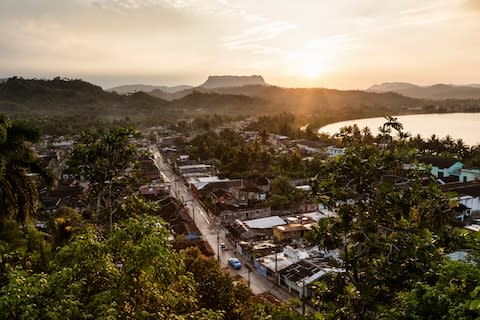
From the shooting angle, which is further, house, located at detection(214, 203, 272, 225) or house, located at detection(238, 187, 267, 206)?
house, located at detection(238, 187, 267, 206)

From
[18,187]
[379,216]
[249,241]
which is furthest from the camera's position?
[249,241]

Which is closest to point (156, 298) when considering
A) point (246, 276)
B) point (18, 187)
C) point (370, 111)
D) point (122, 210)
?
point (122, 210)

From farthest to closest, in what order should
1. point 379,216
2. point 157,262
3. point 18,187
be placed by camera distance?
point 18,187
point 379,216
point 157,262

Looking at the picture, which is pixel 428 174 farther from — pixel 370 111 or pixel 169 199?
A: pixel 370 111

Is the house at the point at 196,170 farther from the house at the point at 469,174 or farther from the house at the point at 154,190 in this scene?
the house at the point at 469,174

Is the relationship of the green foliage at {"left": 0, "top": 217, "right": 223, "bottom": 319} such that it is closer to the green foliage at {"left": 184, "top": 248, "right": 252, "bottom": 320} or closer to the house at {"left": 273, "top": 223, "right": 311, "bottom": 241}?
the green foliage at {"left": 184, "top": 248, "right": 252, "bottom": 320}

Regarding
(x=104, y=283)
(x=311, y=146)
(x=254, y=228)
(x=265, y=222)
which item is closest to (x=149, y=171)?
(x=265, y=222)

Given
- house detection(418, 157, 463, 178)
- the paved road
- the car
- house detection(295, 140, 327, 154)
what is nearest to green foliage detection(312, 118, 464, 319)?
the paved road

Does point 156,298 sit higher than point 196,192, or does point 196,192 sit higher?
point 156,298
